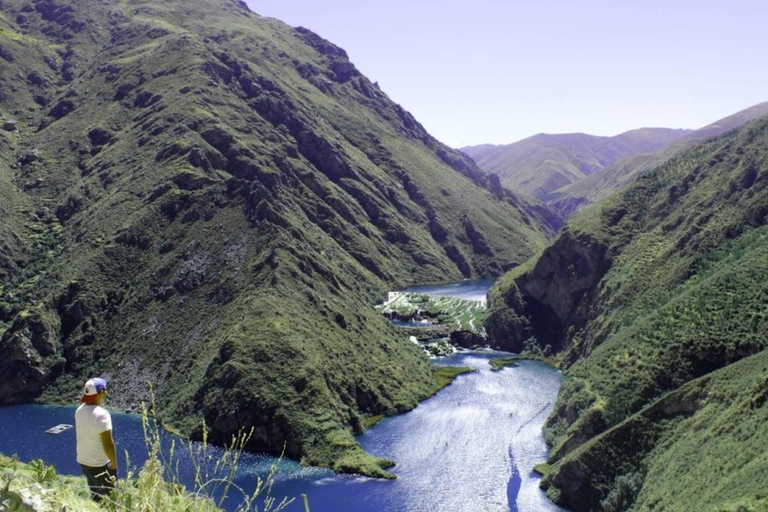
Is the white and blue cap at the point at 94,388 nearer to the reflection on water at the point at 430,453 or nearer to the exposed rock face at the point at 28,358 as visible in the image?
the reflection on water at the point at 430,453

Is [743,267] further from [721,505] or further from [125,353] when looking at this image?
[125,353]

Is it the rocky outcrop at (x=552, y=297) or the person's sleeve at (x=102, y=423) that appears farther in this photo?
the rocky outcrop at (x=552, y=297)

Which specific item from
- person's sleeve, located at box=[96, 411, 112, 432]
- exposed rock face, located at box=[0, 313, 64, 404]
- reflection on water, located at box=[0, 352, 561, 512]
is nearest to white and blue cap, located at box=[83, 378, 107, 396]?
person's sleeve, located at box=[96, 411, 112, 432]

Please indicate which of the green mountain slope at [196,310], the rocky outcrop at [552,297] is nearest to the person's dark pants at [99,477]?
the green mountain slope at [196,310]

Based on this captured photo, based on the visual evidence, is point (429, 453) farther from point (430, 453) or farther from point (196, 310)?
point (196, 310)

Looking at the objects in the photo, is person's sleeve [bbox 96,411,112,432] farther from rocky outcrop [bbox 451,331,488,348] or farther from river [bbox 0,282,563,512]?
rocky outcrop [bbox 451,331,488,348]

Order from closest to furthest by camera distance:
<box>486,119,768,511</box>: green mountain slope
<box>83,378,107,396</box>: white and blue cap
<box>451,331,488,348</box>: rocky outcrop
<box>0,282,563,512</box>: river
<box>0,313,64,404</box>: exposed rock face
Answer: <box>83,378,107,396</box>: white and blue cap
<box>486,119,768,511</box>: green mountain slope
<box>0,282,563,512</box>: river
<box>0,313,64,404</box>: exposed rock face
<box>451,331,488,348</box>: rocky outcrop

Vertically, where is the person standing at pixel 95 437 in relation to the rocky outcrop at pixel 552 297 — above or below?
above
